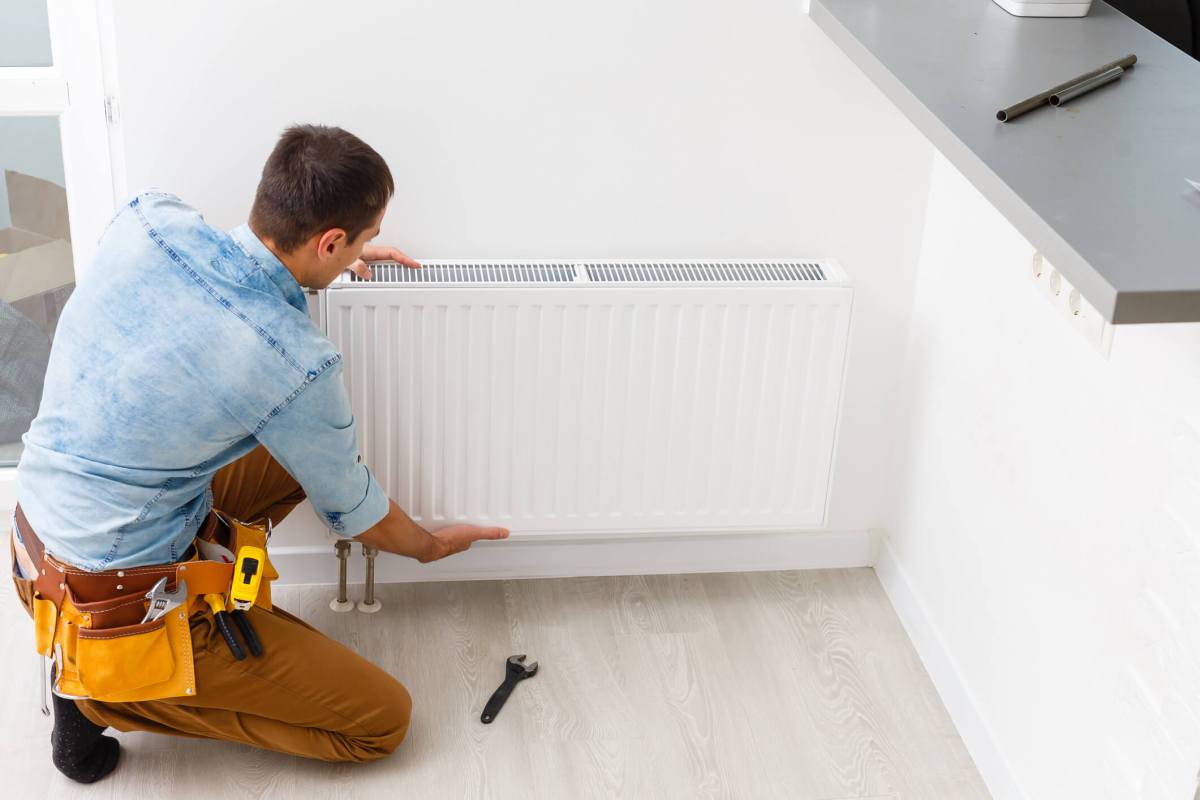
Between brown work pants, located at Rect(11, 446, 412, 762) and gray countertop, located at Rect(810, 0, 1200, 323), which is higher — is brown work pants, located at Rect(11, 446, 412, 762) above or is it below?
below

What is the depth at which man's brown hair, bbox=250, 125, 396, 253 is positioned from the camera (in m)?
1.91

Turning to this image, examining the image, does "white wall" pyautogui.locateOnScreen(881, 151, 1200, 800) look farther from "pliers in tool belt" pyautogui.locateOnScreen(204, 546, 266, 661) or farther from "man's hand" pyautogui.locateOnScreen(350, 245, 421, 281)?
"pliers in tool belt" pyautogui.locateOnScreen(204, 546, 266, 661)

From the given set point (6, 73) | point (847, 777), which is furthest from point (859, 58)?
point (6, 73)

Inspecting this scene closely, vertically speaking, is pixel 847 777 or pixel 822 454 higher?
pixel 822 454

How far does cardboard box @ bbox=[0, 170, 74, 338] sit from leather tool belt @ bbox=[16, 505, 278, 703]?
753 mm

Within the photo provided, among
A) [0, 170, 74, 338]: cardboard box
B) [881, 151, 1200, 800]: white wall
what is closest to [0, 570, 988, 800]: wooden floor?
[881, 151, 1200, 800]: white wall

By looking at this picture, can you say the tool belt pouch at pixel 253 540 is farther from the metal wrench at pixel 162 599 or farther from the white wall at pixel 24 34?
the white wall at pixel 24 34

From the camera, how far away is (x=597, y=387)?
245cm

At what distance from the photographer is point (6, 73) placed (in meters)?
2.36

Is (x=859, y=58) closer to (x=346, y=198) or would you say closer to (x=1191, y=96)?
(x=1191, y=96)

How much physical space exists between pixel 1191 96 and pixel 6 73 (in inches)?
77.5

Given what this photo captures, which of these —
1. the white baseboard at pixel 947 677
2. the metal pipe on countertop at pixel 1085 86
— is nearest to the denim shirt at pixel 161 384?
the metal pipe on countertop at pixel 1085 86

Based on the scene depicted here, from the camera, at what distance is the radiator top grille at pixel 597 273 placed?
2.34 meters

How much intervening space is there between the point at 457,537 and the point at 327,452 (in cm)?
47
